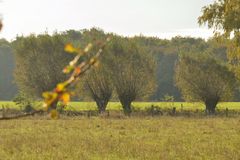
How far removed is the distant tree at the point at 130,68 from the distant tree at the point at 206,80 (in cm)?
423

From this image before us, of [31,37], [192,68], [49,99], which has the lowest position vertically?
[49,99]

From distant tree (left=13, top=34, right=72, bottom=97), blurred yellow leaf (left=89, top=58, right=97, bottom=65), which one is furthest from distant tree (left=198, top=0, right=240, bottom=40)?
distant tree (left=13, top=34, right=72, bottom=97)

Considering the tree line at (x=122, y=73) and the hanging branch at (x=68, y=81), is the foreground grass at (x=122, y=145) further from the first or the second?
the tree line at (x=122, y=73)

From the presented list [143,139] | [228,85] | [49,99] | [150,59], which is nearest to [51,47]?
[150,59]

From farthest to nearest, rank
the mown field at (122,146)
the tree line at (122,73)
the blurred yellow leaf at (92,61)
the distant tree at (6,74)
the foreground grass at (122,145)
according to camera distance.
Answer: the distant tree at (6,74) → the tree line at (122,73) → the foreground grass at (122,145) → the mown field at (122,146) → the blurred yellow leaf at (92,61)

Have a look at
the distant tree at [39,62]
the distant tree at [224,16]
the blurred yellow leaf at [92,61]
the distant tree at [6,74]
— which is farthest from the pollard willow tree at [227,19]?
the distant tree at [6,74]

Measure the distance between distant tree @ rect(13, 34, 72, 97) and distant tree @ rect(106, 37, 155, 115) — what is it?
610 cm

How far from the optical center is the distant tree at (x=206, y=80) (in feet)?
195

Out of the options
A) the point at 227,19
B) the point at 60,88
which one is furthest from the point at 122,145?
the point at 60,88

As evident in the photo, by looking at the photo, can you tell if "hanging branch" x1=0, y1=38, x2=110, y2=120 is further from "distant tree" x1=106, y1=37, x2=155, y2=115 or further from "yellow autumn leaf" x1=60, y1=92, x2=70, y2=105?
"distant tree" x1=106, y1=37, x2=155, y2=115

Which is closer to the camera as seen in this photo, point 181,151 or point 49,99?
point 49,99

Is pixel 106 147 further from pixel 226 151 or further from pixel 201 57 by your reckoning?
pixel 201 57

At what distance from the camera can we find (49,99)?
215cm

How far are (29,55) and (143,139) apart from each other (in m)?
40.8
